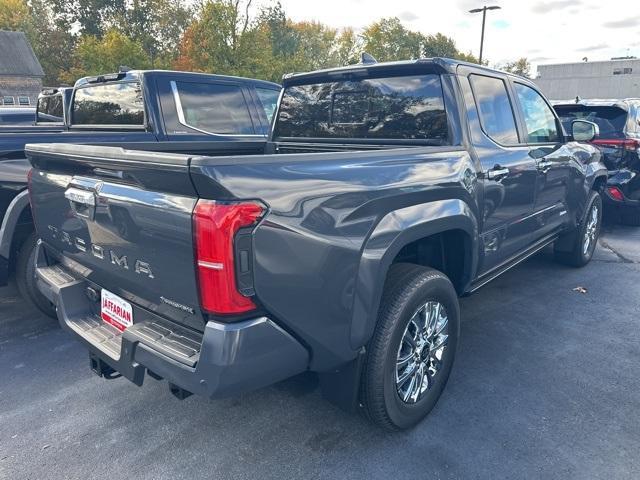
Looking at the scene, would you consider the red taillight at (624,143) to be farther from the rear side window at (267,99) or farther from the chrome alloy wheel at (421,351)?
the chrome alloy wheel at (421,351)

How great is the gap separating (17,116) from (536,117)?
7738 millimetres

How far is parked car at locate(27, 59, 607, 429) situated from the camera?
1.66 m

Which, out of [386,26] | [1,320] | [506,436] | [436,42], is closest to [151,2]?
[386,26]

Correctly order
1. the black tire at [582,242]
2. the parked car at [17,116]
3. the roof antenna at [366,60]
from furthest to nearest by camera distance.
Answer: the parked car at [17,116] < the black tire at [582,242] < the roof antenna at [366,60]

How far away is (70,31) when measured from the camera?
44.9m

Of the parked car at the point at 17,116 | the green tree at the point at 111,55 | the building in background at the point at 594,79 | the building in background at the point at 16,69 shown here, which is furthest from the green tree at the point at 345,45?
the parked car at the point at 17,116

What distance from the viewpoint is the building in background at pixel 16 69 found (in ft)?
137

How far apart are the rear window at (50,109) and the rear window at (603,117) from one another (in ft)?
24.3

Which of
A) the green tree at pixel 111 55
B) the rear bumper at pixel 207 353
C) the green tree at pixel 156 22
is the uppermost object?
the green tree at pixel 156 22

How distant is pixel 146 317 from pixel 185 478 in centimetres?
80

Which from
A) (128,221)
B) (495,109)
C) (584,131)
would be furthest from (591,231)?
(128,221)

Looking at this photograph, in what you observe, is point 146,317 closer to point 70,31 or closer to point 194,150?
point 194,150

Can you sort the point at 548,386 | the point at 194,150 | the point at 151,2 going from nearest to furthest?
the point at 548,386, the point at 194,150, the point at 151,2

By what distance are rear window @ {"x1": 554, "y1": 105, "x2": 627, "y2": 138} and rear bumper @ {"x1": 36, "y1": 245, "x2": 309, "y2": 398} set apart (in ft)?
19.6
